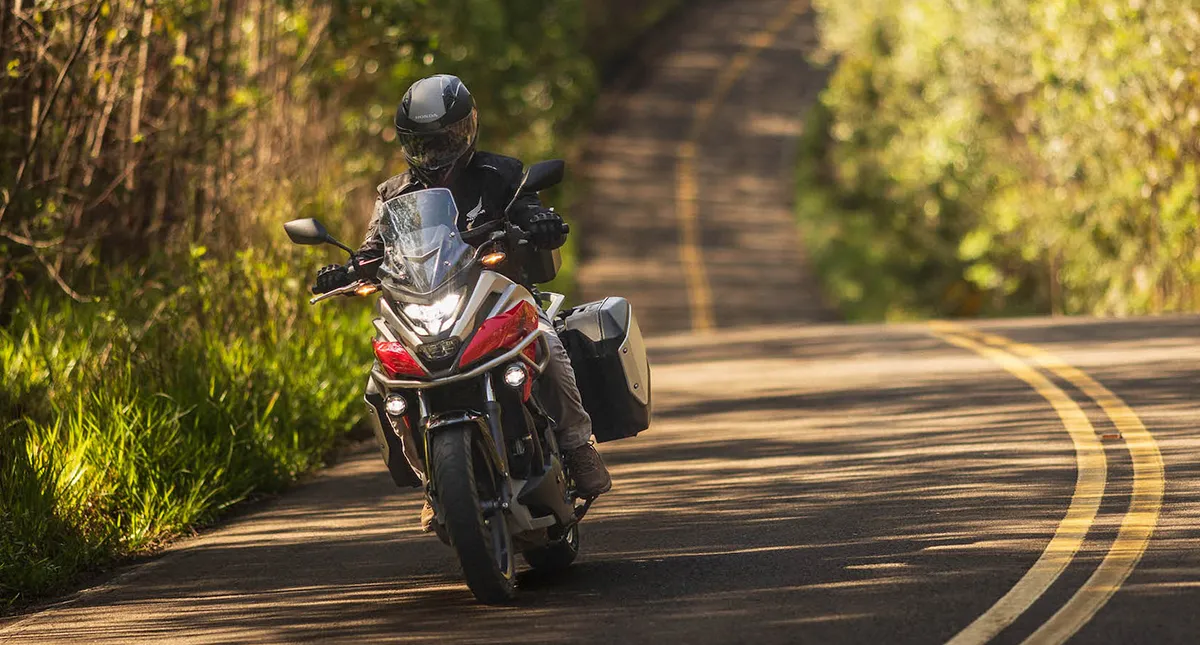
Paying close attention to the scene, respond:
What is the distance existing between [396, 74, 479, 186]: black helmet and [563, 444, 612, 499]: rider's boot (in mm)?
1408

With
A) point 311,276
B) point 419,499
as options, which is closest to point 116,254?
point 311,276

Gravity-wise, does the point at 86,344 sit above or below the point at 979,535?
above

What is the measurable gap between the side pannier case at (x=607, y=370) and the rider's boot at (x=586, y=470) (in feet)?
1.61

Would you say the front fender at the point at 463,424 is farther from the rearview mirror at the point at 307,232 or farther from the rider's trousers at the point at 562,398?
the rearview mirror at the point at 307,232

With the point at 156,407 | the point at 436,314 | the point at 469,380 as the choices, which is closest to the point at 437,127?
the point at 436,314

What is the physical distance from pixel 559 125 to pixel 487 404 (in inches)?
1517

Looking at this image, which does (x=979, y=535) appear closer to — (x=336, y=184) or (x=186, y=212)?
(x=186, y=212)

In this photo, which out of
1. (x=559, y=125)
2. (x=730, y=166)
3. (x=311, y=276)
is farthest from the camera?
(x=730, y=166)

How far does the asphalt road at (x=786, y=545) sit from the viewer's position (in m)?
7.97

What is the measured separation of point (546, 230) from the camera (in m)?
8.67

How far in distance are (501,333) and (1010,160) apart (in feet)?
98.2

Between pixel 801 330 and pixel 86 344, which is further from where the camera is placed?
pixel 801 330

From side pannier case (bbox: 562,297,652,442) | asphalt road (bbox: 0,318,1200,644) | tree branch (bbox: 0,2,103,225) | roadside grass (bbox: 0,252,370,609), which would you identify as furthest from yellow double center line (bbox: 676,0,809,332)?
side pannier case (bbox: 562,297,652,442)

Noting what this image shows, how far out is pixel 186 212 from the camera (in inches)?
683
